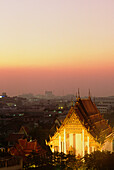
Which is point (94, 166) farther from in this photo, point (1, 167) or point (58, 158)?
point (1, 167)

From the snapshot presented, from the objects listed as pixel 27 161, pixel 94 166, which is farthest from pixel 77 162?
pixel 27 161

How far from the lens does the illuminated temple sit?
2197cm

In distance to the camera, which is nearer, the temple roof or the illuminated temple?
the illuminated temple

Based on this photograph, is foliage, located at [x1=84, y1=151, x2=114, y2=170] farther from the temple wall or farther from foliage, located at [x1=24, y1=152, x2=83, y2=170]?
the temple wall

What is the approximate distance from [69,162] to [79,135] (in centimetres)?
465

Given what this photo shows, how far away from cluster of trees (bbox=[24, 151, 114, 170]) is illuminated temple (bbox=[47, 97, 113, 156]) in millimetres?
2534

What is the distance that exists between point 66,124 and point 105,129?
4.00 metres

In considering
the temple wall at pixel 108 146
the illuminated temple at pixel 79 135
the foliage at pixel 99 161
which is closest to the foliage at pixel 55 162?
the foliage at pixel 99 161

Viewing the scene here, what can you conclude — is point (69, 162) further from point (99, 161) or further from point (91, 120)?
point (91, 120)

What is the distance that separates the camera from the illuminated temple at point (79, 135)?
2197 cm

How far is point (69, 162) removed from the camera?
18.5 metres

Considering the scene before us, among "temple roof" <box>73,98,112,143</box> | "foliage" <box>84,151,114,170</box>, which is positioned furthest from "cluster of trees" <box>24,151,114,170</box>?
"temple roof" <box>73,98,112,143</box>

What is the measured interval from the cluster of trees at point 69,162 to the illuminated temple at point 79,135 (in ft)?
8.31

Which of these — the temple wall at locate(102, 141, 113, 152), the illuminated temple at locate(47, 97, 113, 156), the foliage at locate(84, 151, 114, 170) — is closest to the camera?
the foliage at locate(84, 151, 114, 170)
